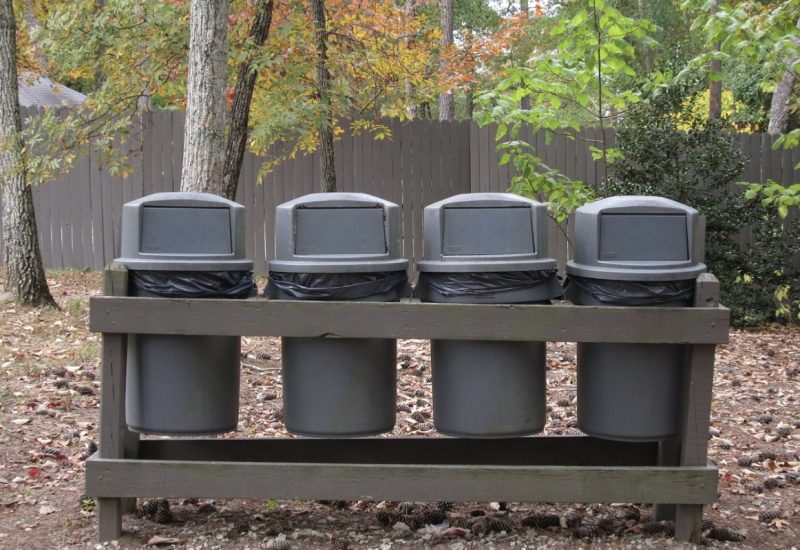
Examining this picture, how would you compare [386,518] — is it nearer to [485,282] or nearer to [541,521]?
[541,521]

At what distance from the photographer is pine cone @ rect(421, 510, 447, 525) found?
4109mm

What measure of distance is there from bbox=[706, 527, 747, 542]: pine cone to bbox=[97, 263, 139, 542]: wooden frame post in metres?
2.67

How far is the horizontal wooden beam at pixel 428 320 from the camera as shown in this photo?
3.58 m

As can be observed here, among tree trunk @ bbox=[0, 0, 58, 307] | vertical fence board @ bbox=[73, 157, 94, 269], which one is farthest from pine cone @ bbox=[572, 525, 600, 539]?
vertical fence board @ bbox=[73, 157, 94, 269]

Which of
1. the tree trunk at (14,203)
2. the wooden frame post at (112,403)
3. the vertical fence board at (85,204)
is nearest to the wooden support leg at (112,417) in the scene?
the wooden frame post at (112,403)

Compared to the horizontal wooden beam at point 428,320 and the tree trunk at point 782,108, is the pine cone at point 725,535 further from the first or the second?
the tree trunk at point 782,108

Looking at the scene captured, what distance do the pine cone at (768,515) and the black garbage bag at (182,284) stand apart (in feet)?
9.13

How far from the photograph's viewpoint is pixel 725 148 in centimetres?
1036

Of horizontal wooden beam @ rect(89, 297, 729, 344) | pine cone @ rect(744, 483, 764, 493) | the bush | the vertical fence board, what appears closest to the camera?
horizontal wooden beam @ rect(89, 297, 729, 344)

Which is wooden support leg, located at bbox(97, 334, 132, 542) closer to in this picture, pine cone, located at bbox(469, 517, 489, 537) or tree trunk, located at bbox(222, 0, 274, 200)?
pine cone, located at bbox(469, 517, 489, 537)

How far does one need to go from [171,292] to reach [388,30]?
28.8 ft

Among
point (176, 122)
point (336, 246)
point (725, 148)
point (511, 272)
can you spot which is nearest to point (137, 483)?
point (336, 246)

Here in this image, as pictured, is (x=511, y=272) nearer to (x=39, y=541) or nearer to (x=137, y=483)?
(x=137, y=483)

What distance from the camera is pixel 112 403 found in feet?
12.2
